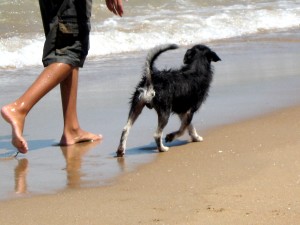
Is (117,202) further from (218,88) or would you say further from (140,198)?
(218,88)

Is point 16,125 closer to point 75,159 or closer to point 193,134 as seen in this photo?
point 75,159

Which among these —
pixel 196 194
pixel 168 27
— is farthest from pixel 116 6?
pixel 168 27

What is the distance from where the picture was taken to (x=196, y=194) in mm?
4441

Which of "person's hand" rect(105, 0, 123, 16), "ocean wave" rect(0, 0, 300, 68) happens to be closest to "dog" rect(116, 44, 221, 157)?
"person's hand" rect(105, 0, 123, 16)

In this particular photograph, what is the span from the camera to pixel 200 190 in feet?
14.8

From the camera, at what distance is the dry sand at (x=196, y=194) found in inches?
159

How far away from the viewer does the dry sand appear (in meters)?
4.04

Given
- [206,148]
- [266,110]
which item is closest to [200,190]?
[206,148]

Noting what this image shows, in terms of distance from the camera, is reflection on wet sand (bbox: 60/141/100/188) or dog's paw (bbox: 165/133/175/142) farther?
dog's paw (bbox: 165/133/175/142)

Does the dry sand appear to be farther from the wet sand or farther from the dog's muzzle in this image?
the dog's muzzle

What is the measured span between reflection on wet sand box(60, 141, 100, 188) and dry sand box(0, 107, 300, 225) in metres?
0.29

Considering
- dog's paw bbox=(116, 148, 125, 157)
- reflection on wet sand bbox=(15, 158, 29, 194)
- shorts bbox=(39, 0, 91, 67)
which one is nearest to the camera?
reflection on wet sand bbox=(15, 158, 29, 194)

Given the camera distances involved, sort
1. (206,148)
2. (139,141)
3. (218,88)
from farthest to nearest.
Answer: (218,88) < (139,141) < (206,148)

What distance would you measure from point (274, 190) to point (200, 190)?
0.42 m
